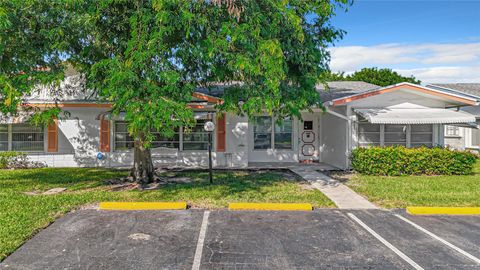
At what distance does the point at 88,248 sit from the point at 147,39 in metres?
4.16

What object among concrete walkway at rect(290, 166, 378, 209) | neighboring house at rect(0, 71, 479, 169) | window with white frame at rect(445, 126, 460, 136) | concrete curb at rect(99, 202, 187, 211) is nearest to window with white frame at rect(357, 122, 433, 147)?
neighboring house at rect(0, 71, 479, 169)

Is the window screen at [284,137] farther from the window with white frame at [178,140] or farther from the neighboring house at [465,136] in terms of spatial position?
the neighboring house at [465,136]

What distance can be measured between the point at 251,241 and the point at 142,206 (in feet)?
10.6

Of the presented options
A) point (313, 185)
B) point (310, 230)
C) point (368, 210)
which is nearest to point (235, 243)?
point (310, 230)

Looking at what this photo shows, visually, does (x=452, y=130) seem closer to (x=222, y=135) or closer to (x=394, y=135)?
(x=394, y=135)

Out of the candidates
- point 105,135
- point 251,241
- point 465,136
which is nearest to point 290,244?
point 251,241

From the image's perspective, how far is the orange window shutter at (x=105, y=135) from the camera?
14.7 meters

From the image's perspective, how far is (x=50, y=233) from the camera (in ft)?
20.4

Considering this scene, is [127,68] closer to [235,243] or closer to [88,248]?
[88,248]

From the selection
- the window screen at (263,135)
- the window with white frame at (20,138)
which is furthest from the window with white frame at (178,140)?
the window with white frame at (20,138)

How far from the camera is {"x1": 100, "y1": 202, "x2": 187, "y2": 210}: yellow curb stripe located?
787 centimetres

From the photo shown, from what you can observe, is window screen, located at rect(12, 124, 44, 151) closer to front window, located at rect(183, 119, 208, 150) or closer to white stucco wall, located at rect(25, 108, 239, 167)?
white stucco wall, located at rect(25, 108, 239, 167)

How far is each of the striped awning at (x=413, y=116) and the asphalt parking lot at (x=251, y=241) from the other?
18.1ft

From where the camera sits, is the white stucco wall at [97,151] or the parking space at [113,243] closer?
the parking space at [113,243]
